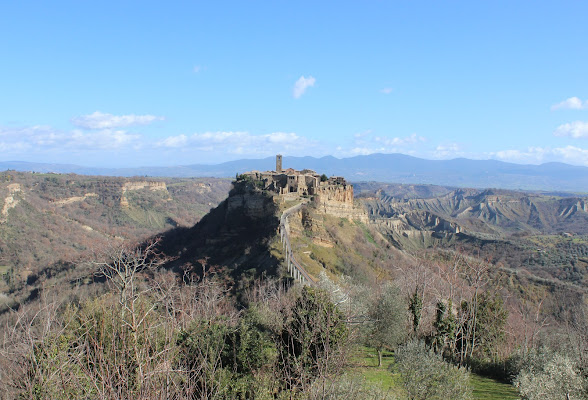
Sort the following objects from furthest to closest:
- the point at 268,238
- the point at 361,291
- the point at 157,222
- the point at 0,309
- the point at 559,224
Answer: the point at 559,224
the point at 157,222
the point at 0,309
the point at 268,238
the point at 361,291

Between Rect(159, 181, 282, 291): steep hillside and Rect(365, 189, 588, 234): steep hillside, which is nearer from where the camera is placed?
Rect(159, 181, 282, 291): steep hillside

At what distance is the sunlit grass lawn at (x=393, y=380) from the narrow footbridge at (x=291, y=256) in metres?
8.56

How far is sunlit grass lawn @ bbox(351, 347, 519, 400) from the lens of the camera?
56.4ft

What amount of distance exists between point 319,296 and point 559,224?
192 metres

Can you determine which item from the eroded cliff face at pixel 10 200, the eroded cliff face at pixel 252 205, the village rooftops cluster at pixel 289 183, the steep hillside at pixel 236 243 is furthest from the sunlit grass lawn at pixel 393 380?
the eroded cliff face at pixel 10 200

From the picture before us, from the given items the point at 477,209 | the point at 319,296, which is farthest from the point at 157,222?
the point at 477,209

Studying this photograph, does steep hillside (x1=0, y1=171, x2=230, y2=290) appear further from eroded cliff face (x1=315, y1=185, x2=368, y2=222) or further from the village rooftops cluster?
eroded cliff face (x1=315, y1=185, x2=368, y2=222)

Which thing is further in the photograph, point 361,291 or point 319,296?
point 361,291

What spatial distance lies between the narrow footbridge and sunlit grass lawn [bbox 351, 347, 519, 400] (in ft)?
28.1

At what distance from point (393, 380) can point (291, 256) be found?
1983 cm

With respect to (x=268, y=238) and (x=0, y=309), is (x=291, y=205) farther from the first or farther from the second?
(x=0, y=309)

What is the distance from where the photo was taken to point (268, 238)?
41.8 meters

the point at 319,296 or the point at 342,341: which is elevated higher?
the point at 319,296

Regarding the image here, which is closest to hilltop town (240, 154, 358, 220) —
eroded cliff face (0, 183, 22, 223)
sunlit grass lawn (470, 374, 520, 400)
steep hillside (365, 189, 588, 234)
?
sunlit grass lawn (470, 374, 520, 400)
